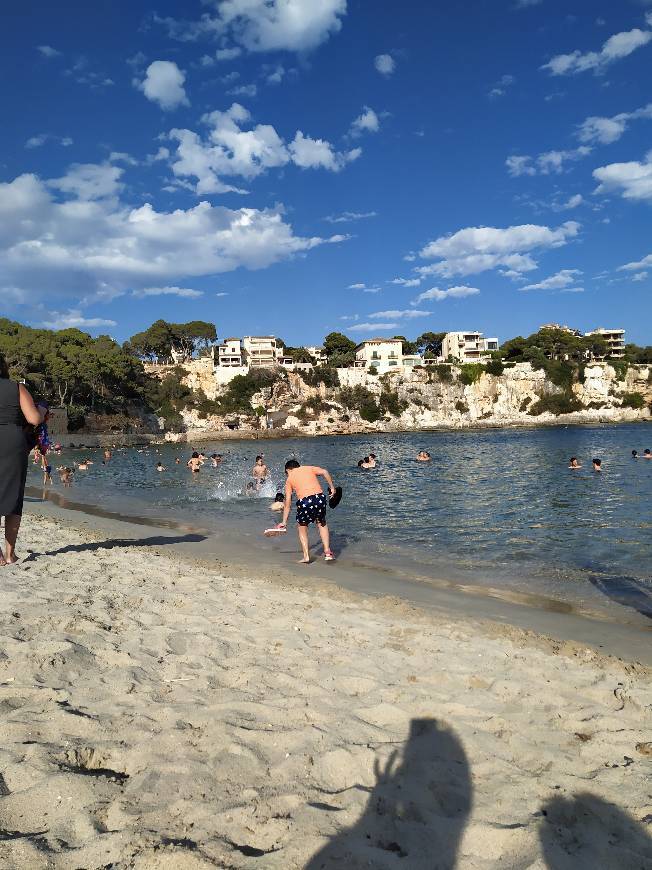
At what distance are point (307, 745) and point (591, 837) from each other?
4.89 feet

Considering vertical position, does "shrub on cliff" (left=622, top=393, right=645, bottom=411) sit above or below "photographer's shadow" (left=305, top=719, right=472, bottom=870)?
above


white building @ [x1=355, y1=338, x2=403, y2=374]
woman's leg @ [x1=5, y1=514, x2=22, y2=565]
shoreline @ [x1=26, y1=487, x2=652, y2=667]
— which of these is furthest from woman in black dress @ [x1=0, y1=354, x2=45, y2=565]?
white building @ [x1=355, y1=338, x2=403, y2=374]

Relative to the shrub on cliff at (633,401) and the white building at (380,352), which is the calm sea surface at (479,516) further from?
the white building at (380,352)

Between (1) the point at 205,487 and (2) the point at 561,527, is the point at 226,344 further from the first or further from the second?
(2) the point at 561,527

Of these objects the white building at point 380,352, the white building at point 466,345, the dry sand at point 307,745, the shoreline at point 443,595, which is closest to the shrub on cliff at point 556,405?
the white building at point 466,345

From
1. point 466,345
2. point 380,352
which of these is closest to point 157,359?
point 380,352

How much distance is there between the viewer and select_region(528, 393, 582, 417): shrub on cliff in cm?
9350

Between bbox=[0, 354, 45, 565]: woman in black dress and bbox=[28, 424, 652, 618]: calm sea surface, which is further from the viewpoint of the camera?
bbox=[28, 424, 652, 618]: calm sea surface

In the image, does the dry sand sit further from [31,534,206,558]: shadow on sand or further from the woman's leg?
[31,534,206,558]: shadow on sand

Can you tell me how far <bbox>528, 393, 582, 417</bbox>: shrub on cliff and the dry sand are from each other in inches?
3794

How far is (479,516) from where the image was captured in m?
13.1

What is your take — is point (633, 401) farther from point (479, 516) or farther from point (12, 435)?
point (12, 435)

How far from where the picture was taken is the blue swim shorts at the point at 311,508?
863cm

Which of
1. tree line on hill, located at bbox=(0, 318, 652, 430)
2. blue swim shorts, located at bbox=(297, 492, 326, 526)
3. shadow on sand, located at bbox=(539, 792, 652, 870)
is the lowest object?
shadow on sand, located at bbox=(539, 792, 652, 870)
